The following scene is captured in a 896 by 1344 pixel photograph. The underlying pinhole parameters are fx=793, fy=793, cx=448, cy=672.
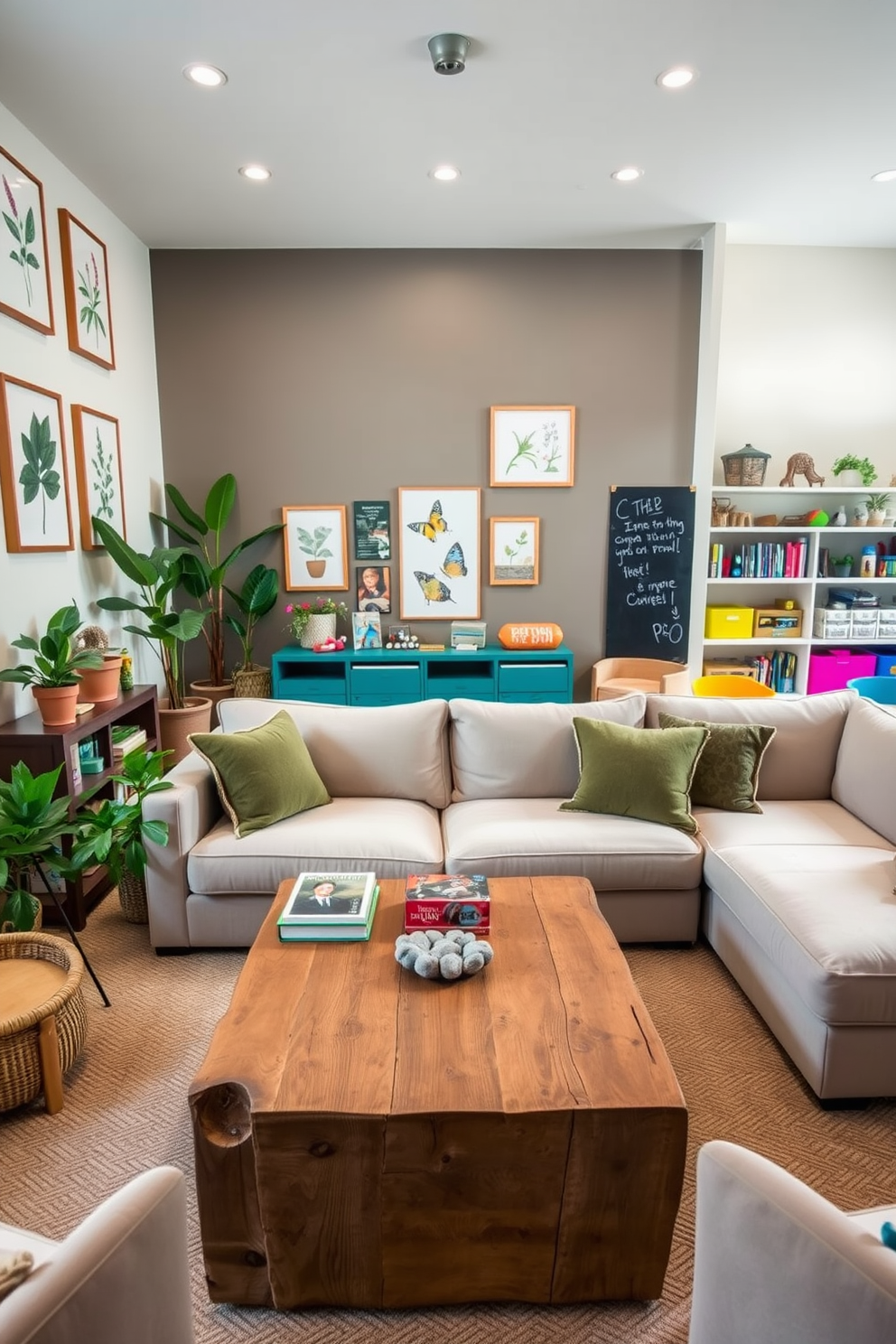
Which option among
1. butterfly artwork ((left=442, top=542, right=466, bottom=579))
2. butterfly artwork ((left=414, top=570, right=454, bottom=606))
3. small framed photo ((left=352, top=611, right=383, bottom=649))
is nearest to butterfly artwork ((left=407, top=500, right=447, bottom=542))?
butterfly artwork ((left=442, top=542, right=466, bottom=579))

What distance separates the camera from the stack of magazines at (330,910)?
76.4 inches

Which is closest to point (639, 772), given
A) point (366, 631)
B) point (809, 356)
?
point (366, 631)

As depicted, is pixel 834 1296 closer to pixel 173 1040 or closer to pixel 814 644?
pixel 173 1040

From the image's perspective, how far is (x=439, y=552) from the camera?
4.84 metres

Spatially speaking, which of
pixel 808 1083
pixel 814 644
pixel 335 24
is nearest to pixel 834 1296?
pixel 808 1083

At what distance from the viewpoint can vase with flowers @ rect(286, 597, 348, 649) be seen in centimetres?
464

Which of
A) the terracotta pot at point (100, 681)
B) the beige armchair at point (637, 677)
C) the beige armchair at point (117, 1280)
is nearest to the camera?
the beige armchair at point (117, 1280)

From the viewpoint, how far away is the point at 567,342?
470cm

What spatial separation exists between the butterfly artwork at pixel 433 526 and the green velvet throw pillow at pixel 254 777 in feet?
7.70

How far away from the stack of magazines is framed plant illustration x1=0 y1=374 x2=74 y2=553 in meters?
1.91

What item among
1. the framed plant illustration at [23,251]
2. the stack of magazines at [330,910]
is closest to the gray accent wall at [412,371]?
the framed plant illustration at [23,251]

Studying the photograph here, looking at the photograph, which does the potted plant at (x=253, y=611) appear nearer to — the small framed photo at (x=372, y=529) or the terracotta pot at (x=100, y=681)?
the small framed photo at (x=372, y=529)

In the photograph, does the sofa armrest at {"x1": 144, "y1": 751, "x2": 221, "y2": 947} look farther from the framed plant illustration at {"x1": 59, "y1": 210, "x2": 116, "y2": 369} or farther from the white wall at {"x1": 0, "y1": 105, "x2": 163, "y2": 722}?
the framed plant illustration at {"x1": 59, "y1": 210, "x2": 116, "y2": 369}

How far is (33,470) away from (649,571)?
132 inches
